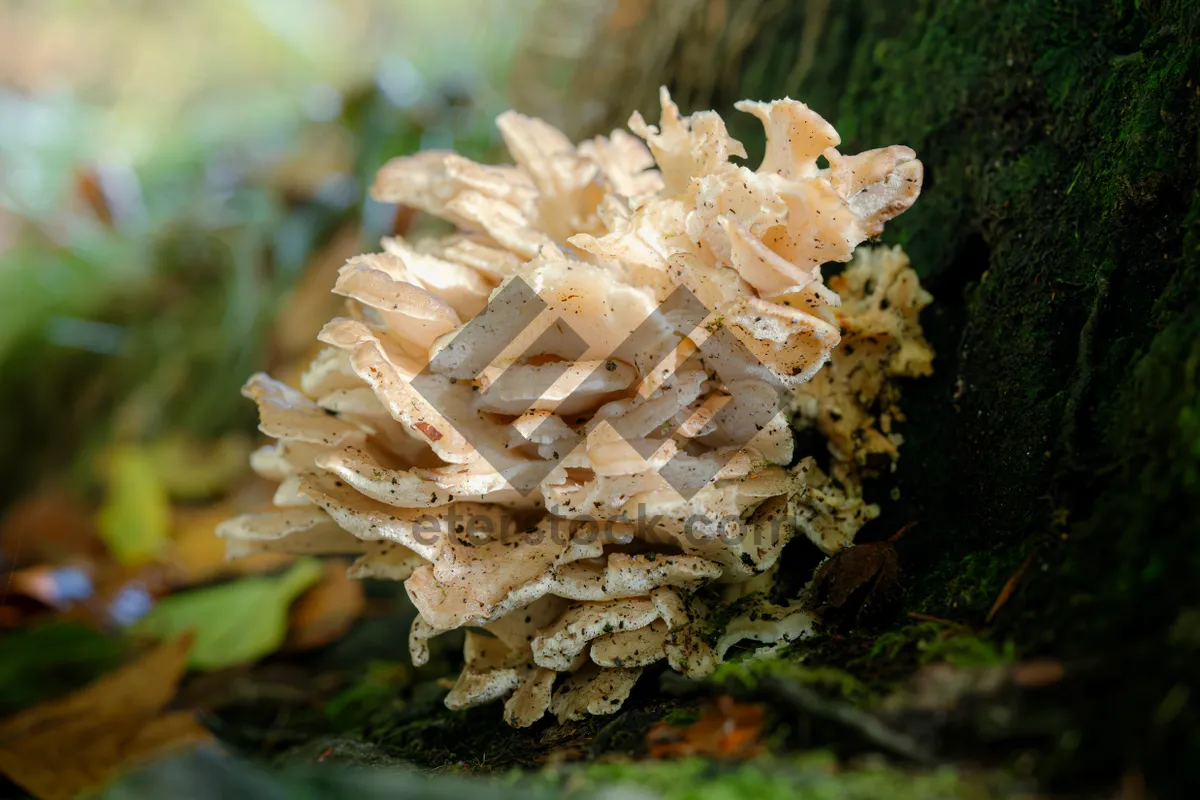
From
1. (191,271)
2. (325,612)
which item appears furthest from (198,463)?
(325,612)

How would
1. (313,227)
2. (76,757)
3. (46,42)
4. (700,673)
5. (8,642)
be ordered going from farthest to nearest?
(46,42) → (313,227) → (8,642) → (76,757) → (700,673)

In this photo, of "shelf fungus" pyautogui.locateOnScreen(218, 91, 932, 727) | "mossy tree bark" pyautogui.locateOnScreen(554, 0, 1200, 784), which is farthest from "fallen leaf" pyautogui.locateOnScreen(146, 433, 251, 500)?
"mossy tree bark" pyautogui.locateOnScreen(554, 0, 1200, 784)

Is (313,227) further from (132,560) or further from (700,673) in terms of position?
(700,673)

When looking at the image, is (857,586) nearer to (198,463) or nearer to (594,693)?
(594,693)

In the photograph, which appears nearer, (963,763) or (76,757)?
(963,763)

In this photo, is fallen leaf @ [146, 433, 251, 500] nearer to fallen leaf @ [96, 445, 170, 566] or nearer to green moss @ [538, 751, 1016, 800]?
fallen leaf @ [96, 445, 170, 566]

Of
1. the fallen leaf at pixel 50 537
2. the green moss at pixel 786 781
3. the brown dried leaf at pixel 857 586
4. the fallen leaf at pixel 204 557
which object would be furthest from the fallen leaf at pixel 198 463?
the green moss at pixel 786 781

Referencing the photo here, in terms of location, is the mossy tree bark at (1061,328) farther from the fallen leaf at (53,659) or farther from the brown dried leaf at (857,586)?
the fallen leaf at (53,659)

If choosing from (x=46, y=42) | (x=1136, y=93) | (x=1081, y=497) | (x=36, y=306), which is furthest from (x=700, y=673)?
(x=46, y=42)
